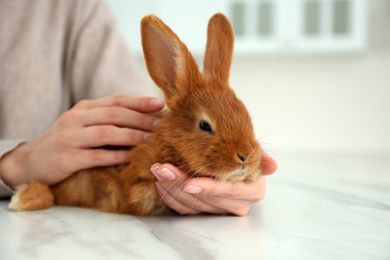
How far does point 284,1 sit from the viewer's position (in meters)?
3.12

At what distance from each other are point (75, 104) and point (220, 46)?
0.56 meters

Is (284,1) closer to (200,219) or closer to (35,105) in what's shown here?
(35,105)

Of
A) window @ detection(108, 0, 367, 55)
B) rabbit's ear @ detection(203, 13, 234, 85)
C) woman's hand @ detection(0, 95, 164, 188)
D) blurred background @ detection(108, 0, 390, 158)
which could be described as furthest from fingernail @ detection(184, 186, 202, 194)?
window @ detection(108, 0, 367, 55)

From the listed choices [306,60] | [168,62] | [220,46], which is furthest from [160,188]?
[306,60]

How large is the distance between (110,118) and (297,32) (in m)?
2.53

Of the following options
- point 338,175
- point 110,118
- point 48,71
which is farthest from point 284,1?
point 110,118

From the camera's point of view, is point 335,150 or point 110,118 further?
point 335,150

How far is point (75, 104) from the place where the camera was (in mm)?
1291

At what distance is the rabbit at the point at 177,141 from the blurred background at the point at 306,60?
219cm

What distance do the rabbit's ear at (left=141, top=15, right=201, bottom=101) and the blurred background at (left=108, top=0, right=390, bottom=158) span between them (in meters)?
2.20

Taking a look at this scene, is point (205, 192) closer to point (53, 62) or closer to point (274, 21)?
point (53, 62)

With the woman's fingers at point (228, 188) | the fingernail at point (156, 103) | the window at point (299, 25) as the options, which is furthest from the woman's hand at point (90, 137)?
the window at point (299, 25)

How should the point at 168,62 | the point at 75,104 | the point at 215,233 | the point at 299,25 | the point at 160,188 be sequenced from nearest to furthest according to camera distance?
the point at 215,233
the point at 160,188
the point at 168,62
the point at 75,104
the point at 299,25

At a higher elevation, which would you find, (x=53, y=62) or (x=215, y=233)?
(x=53, y=62)
